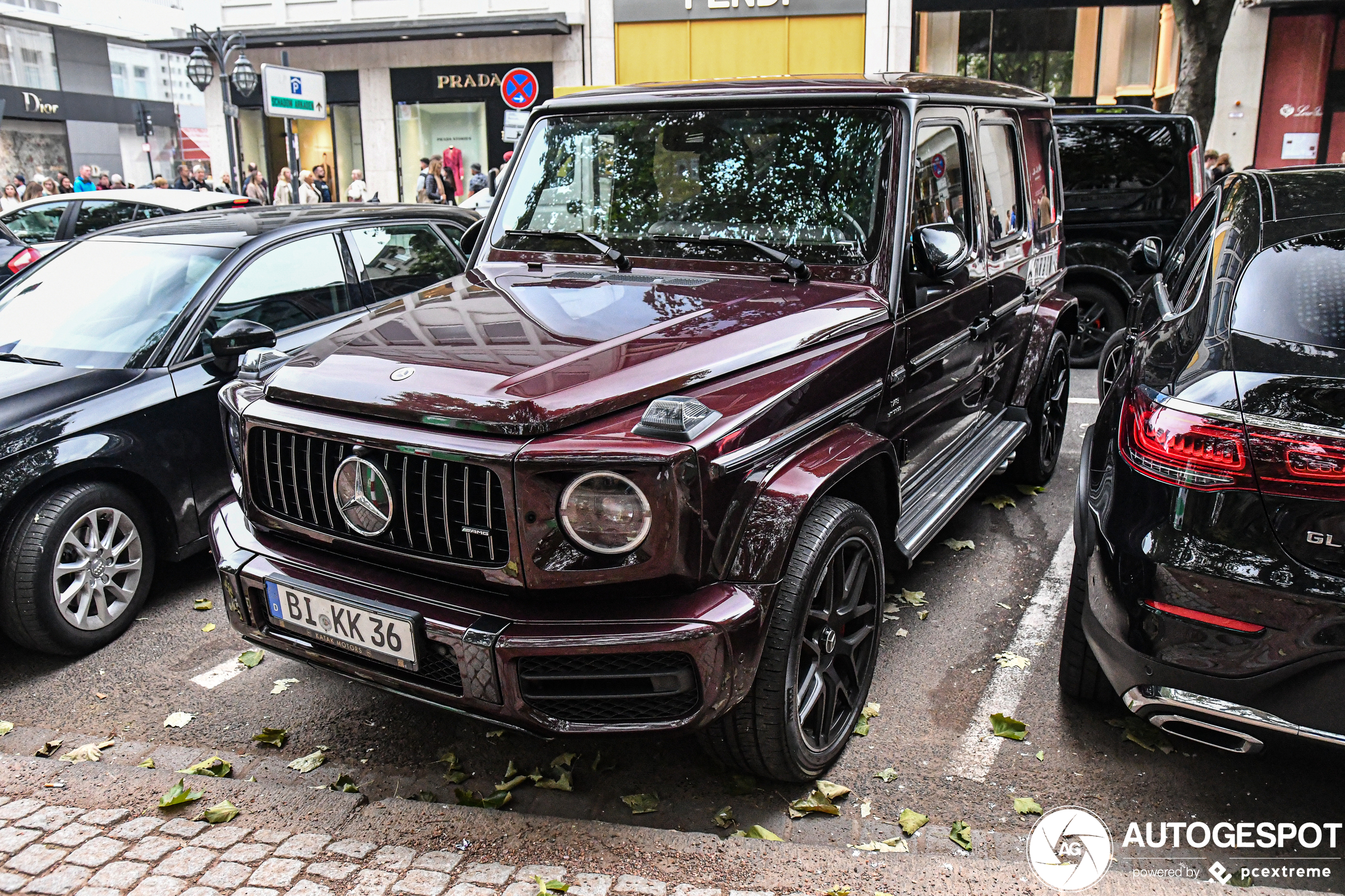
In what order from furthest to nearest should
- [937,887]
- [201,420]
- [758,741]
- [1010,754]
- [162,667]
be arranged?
[201,420]
[162,667]
[1010,754]
[758,741]
[937,887]

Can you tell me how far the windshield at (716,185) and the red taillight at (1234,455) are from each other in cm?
125

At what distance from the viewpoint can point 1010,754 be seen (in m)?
3.33

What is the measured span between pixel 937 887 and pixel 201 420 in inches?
145

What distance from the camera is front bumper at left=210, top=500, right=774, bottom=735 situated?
99.5 inches

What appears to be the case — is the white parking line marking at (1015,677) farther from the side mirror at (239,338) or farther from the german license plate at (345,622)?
the side mirror at (239,338)

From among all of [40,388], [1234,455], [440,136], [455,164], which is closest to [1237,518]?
[1234,455]

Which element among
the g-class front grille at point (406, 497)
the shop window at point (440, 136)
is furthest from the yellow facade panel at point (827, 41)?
the g-class front grille at point (406, 497)

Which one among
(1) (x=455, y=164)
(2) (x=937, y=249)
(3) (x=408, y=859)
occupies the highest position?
(1) (x=455, y=164)

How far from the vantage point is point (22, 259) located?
8.72m

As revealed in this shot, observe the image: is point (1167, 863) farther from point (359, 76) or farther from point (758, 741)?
A: point (359, 76)

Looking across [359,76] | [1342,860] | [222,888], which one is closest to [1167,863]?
[1342,860]

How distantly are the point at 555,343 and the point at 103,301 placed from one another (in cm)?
308

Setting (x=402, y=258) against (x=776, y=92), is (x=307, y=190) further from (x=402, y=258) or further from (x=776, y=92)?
(x=776, y=92)

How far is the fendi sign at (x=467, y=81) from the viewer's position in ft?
83.3
